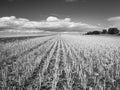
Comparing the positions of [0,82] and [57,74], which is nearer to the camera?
[0,82]

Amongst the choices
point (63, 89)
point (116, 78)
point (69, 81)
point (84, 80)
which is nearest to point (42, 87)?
point (63, 89)

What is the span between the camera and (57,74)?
18.9ft

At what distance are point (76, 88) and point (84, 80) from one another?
0.65 meters

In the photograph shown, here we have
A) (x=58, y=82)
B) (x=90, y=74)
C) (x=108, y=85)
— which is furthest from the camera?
(x=90, y=74)

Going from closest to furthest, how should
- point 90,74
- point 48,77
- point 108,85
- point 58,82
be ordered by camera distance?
point 108,85, point 58,82, point 48,77, point 90,74

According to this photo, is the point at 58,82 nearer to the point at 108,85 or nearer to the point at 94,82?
the point at 94,82

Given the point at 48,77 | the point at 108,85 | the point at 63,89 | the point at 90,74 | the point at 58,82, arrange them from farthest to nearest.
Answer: the point at 90,74
the point at 48,77
the point at 58,82
the point at 108,85
the point at 63,89

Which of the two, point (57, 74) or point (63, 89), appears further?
point (57, 74)

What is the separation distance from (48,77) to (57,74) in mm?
557

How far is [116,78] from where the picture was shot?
528cm

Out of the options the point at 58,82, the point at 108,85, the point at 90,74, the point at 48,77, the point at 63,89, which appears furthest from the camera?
the point at 90,74

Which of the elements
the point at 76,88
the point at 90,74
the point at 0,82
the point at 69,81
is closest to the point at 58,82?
the point at 69,81

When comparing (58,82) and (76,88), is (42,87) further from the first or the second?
(76,88)

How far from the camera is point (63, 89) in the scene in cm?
439
